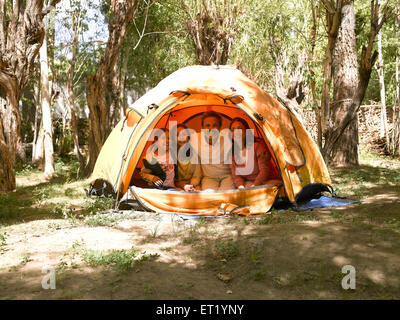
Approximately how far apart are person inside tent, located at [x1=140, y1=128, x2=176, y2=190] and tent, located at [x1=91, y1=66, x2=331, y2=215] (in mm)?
247

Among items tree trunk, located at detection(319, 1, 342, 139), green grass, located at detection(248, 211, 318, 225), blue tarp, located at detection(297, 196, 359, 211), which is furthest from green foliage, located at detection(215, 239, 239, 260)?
tree trunk, located at detection(319, 1, 342, 139)

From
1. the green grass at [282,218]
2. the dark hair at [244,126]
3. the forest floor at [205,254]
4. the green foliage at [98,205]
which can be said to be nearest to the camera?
the forest floor at [205,254]

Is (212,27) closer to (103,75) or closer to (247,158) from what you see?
(103,75)

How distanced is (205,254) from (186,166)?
2811mm

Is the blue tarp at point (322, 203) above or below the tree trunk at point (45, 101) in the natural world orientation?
below

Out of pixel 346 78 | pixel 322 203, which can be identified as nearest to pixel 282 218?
pixel 322 203

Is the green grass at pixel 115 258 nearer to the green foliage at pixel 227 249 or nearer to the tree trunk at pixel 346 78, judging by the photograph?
the green foliage at pixel 227 249

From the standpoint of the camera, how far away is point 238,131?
20.5 ft

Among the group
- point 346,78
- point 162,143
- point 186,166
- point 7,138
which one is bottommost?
point 186,166

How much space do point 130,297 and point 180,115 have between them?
4.47m

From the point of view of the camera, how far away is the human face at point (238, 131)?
621 cm

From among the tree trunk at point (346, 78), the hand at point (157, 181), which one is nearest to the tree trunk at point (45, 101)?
the hand at point (157, 181)
